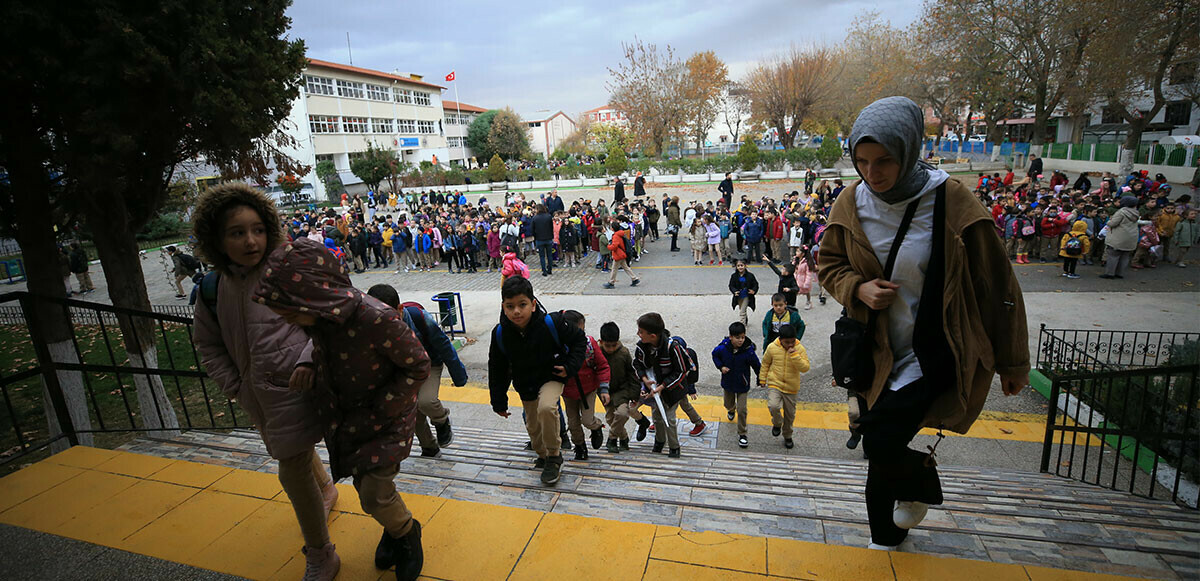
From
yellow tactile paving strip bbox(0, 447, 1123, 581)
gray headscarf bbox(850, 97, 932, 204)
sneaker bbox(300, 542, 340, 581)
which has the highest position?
gray headscarf bbox(850, 97, 932, 204)

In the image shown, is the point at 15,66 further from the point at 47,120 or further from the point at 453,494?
the point at 453,494

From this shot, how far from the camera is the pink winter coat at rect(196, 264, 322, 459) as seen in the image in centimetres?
241

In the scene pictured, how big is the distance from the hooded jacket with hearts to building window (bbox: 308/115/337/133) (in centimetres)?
5024

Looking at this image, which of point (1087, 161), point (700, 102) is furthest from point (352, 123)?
point (1087, 161)

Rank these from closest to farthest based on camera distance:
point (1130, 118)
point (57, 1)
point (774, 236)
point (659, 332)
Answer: point (57, 1) < point (659, 332) < point (774, 236) < point (1130, 118)

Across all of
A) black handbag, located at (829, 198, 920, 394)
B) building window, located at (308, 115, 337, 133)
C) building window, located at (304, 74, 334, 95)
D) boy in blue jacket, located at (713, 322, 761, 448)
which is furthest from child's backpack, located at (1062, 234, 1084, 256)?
building window, located at (304, 74, 334, 95)

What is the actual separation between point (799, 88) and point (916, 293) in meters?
46.1

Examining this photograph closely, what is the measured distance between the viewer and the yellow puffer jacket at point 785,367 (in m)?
5.69

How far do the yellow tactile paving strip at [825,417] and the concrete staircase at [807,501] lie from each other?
173cm

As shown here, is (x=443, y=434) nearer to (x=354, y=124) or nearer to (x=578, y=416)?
(x=578, y=416)

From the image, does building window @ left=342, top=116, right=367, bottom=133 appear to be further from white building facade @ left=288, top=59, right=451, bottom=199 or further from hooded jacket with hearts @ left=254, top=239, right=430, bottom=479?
hooded jacket with hearts @ left=254, top=239, right=430, bottom=479

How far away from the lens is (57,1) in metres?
4.14

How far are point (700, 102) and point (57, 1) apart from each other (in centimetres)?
4970

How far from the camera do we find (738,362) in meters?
5.83
